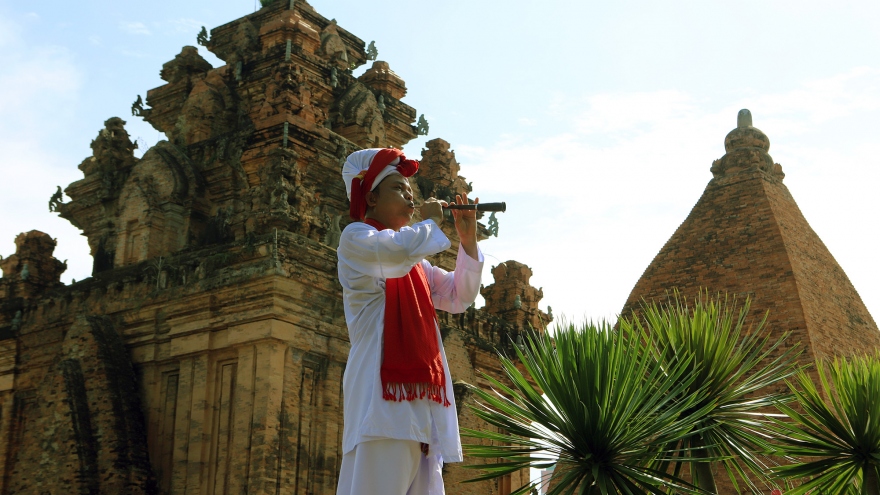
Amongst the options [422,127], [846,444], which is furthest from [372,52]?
[846,444]

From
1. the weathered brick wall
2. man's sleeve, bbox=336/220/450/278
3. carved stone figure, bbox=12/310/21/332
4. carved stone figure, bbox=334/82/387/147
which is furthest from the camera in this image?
carved stone figure, bbox=334/82/387/147

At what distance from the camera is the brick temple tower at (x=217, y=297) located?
52.2 ft

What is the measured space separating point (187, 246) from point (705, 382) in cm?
1129

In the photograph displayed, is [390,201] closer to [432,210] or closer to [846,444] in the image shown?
[432,210]

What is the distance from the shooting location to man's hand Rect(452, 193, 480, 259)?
5438 millimetres

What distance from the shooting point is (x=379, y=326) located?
540 centimetres

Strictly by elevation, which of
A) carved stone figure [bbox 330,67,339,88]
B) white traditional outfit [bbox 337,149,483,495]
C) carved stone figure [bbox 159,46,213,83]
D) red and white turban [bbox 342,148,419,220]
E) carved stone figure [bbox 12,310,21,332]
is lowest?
white traditional outfit [bbox 337,149,483,495]

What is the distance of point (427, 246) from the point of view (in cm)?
516

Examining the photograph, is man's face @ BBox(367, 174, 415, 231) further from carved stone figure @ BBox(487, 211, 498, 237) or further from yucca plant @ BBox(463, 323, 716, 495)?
carved stone figure @ BBox(487, 211, 498, 237)

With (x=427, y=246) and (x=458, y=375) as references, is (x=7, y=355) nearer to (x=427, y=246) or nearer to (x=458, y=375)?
(x=458, y=375)

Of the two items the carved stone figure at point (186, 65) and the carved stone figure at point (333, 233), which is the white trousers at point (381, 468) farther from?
the carved stone figure at point (186, 65)

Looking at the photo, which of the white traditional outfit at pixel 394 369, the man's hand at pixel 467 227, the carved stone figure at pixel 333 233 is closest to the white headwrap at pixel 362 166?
the white traditional outfit at pixel 394 369

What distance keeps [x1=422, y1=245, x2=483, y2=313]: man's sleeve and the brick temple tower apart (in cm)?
985

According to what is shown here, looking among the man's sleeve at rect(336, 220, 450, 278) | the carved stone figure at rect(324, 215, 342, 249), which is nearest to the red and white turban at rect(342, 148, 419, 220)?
the man's sleeve at rect(336, 220, 450, 278)
